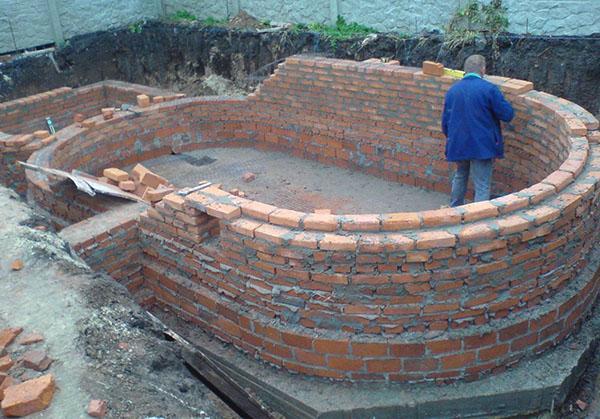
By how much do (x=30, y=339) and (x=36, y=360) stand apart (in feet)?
0.86

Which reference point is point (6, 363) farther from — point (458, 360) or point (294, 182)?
point (294, 182)

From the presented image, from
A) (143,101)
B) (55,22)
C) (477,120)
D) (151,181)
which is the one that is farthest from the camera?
(55,22)

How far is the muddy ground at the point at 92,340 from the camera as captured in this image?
2.74 metres

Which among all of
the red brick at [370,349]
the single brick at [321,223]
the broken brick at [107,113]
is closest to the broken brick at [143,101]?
the broken brick at [107,113]

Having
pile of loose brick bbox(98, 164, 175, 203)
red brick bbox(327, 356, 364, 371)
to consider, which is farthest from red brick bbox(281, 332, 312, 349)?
pile of loose brick bbox(98, 164, 175, 203)

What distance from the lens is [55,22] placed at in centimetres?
1130

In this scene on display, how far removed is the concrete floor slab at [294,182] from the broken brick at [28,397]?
431 cm

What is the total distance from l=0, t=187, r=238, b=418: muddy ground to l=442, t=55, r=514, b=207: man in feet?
10.7

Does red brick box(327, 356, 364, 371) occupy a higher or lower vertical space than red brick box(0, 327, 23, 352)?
lower

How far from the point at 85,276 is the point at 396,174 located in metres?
4.45

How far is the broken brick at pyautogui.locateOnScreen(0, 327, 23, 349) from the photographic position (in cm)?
304

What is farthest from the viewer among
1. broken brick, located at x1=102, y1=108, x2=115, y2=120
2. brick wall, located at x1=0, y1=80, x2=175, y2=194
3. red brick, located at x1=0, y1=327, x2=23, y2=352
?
broken brick, located at x1=102, y1=108, x2=115, y2=120

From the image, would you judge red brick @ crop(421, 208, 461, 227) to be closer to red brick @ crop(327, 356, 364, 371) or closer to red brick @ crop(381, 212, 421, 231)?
red brick @ crop(381, 212, 421, 231)

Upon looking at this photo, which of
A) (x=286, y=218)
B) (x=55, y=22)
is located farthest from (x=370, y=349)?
(x=55, y=22)
